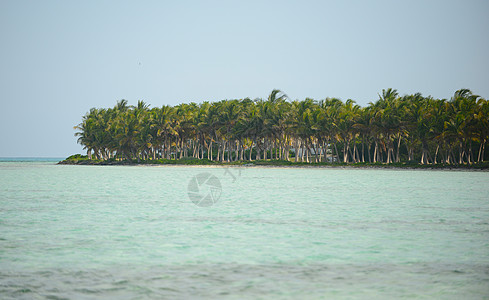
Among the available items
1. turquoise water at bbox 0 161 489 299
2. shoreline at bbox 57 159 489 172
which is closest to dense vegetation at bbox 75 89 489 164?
shoreline at bbox 57 159 489 172

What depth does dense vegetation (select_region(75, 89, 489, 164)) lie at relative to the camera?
60.3 metres

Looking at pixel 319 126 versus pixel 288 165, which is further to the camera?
pixel 288 165

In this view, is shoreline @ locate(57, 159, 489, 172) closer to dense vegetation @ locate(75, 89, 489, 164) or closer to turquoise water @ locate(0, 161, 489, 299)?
dense vegetation @ locate(75, 89, 489, 164)

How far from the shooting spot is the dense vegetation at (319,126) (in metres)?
60.3

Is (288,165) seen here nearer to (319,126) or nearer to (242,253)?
(319,126)

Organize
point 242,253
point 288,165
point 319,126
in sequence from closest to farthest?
point 242,253 < point 319,126 < point 288,165

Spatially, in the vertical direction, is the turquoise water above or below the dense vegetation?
below

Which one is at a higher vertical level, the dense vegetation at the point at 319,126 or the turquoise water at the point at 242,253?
the dense vegetation at the point at 319,126

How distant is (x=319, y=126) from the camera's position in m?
68.1

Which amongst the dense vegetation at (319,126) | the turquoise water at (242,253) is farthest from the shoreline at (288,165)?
the turquoise water at (242,253)

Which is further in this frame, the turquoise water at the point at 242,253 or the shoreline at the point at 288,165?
the shoreline at the point at 288,165

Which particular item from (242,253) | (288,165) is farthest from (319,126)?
(242,253)

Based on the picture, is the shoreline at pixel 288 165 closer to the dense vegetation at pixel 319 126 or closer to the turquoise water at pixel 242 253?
the dense vegetation at pixel 319 126

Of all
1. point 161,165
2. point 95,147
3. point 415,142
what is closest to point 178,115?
point 161,165
